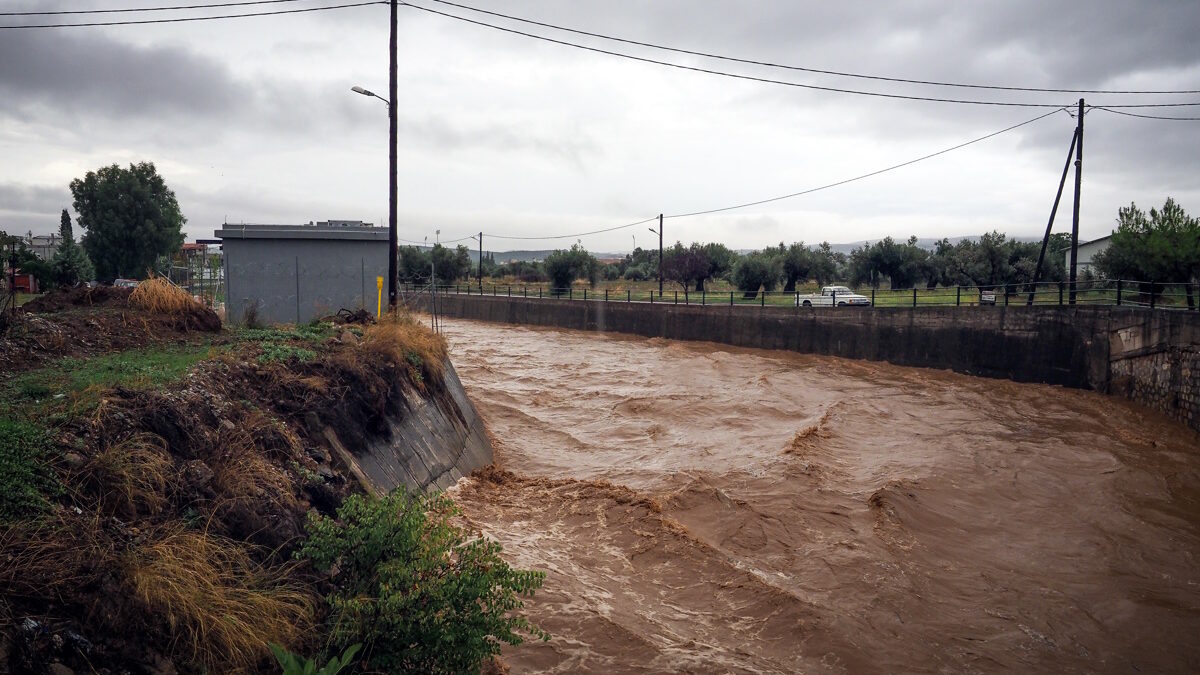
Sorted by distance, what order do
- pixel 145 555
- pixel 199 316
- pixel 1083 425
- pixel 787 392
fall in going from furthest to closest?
pixel 787 392, pixel 1083 425, pixel 199 316, pixel 145 555

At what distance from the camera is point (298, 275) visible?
21.4m

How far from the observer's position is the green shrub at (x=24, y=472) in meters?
4.96

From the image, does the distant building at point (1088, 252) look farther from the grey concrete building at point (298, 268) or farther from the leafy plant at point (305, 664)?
the leafy plant at point (305, 664)

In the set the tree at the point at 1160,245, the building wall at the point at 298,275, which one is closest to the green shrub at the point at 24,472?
the building wall at the point at 298,275

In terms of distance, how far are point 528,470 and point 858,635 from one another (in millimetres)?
7755

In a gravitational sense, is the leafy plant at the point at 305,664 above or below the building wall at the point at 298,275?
below

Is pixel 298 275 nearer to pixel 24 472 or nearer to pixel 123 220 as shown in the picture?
pixel 24 472

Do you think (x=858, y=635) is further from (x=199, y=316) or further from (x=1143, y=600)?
(x=199, y=316)

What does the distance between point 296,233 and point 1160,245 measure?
34.6m

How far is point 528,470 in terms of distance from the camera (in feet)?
48.4

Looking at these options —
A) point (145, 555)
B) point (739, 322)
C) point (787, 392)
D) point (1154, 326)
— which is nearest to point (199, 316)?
point (145, 555)

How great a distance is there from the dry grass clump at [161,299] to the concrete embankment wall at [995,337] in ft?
74.2

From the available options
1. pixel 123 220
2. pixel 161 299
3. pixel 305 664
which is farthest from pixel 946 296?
pixel 123 220

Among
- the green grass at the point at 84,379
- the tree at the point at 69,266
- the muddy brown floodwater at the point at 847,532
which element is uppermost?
the tree at the point at 69,266
